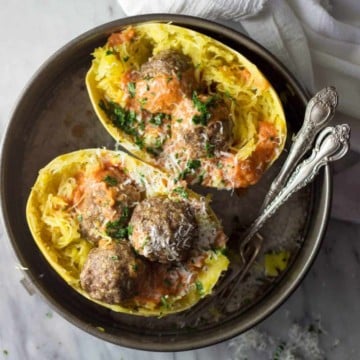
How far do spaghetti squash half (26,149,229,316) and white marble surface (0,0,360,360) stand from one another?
30 cm

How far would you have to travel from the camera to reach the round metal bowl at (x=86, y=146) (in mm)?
1980

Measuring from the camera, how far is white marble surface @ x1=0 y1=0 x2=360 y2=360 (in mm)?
2180

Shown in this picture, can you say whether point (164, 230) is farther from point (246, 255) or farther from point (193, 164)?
point (246, 255)

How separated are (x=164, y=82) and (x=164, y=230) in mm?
376

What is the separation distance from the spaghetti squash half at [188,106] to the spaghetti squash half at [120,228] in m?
0.08

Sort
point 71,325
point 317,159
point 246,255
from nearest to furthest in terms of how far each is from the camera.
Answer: point 317,159 < point 246,255 < point 71,325

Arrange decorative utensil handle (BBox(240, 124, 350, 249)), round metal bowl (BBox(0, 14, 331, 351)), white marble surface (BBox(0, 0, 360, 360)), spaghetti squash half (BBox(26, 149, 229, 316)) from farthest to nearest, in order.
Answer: white marble surface (BBox(0, 0, 360, 360)) → round metal bowl (BBox(0, 14, 331, 351)) → spaghetti squash half (BBox(26, 149, 229, 316)) → decorative utensil handle (BBox(240, 124, 350, 249))

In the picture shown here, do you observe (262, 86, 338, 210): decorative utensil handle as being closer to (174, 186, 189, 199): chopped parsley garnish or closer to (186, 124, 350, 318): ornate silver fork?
(186, 124, 350, 318): ornate silver fork

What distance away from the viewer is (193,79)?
1932 mm

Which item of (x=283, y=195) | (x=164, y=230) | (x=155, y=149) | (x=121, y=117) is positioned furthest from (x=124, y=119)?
(x=283, y=195)

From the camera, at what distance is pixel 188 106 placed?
6.23 feet

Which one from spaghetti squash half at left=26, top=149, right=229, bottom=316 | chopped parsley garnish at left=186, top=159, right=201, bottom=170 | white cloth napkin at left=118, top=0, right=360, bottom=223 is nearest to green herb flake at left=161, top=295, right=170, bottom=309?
spaghetti squash half at left=26, top=149, right=229, bottom=316

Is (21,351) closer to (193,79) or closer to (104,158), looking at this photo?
(104,158)

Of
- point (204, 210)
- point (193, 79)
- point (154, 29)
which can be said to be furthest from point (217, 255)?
point (154, 29)
